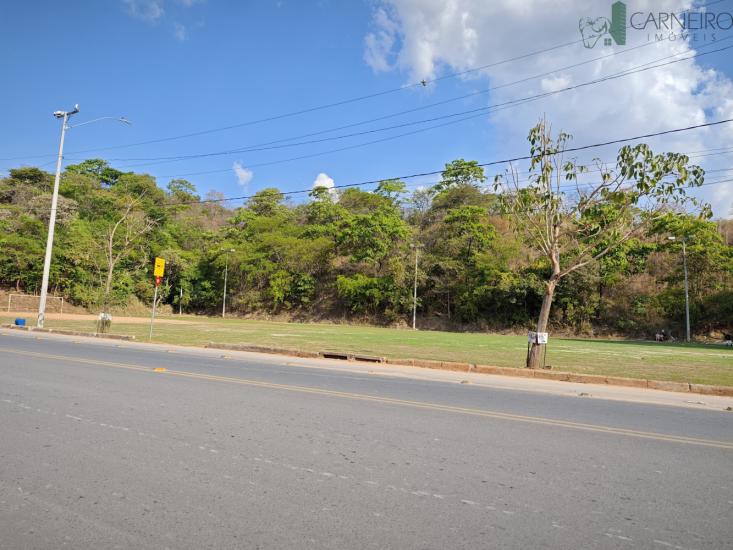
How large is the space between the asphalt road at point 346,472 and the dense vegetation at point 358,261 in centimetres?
3135

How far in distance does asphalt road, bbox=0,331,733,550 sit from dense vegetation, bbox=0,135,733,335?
31.4 meters

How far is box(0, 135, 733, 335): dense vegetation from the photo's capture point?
44.8 metres

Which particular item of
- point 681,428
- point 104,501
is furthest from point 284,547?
point 681,428

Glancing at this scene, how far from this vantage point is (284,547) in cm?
313

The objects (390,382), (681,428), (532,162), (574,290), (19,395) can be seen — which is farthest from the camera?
(574,290)

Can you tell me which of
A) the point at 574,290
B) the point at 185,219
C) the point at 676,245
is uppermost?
the point at 185,219

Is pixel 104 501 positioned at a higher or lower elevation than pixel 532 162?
lower

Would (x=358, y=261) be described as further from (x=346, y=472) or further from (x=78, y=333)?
(x=346, y=472)

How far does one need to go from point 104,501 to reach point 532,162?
49.1 feet

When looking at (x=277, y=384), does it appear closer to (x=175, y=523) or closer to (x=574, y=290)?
(x=175, y=523)

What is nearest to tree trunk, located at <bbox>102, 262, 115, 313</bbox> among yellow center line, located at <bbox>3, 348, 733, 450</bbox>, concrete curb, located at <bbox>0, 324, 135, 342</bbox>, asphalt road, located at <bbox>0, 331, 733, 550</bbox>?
concrete curb, located at <bbox>0, 324, 135, 342</bbox>

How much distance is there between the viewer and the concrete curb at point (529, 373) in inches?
459

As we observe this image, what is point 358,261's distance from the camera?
59.1 metres

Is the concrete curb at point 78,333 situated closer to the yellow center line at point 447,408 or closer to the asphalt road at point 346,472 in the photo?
the yellow center line at point 447,408
